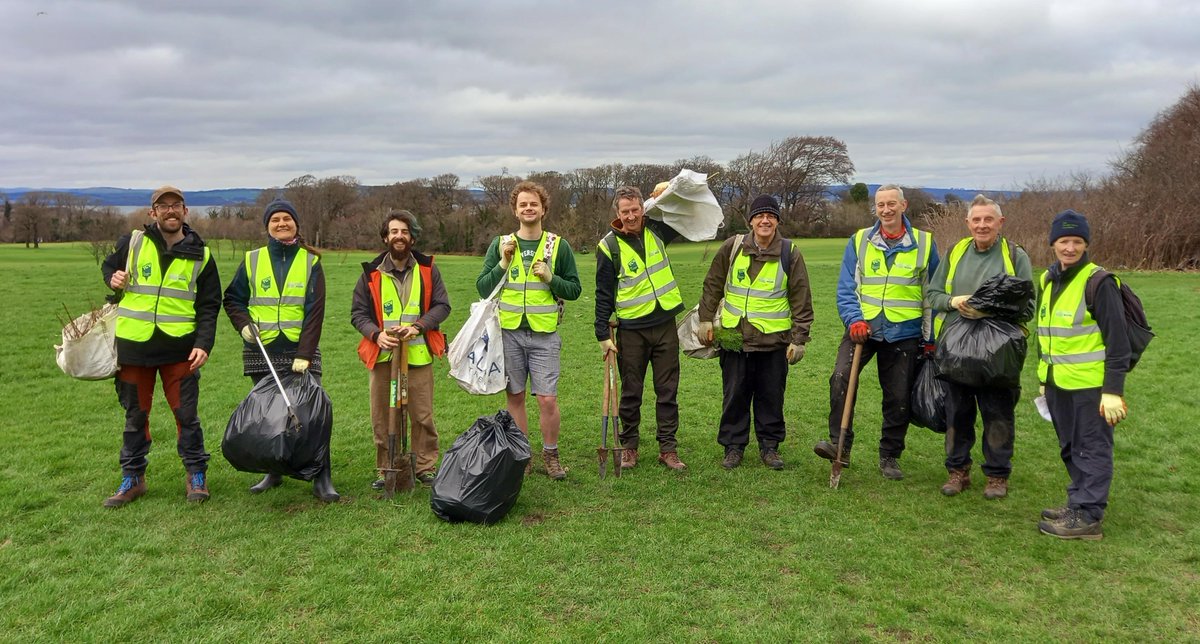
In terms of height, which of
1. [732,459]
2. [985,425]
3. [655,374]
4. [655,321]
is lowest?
[732,459]

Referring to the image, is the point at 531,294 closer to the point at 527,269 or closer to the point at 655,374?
the point at 527,269

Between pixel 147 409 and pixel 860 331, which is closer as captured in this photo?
pixel 147 409

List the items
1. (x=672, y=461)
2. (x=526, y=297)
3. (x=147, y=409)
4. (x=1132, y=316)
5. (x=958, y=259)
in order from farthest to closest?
(x=672, y=461)
(x=526, y=297)
(x=958, y=259)
(x=147, y=409)
(x=1132, y=316)

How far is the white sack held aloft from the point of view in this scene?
5.57m

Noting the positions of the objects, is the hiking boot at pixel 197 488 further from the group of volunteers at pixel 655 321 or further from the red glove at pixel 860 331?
the red glove at pixel 860 331

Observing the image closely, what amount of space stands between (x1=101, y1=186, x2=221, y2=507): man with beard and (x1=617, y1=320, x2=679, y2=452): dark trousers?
2.84 metres

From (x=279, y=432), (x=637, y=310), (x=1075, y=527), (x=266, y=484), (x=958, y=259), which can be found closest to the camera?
(x=1075, y=527)

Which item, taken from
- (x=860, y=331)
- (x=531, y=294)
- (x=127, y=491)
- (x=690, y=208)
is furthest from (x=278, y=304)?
(x=860, y=331)

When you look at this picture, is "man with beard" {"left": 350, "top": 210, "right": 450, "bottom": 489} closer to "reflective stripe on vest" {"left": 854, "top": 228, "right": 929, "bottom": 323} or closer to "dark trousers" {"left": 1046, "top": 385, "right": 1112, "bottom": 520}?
"reflective stripe on vest" {"left": 854, "top": 228, "right": 929, "bottom": 323}

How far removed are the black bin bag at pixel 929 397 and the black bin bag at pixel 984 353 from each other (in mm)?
332

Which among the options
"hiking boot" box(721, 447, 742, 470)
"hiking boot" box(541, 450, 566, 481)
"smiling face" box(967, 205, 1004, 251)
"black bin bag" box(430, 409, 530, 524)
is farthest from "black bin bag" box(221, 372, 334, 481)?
"smiling face" box(967, 205, 1004, 251)

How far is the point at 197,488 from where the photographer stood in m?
5.04

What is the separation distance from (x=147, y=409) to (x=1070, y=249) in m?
5.89

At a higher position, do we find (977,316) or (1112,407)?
(977,316)
